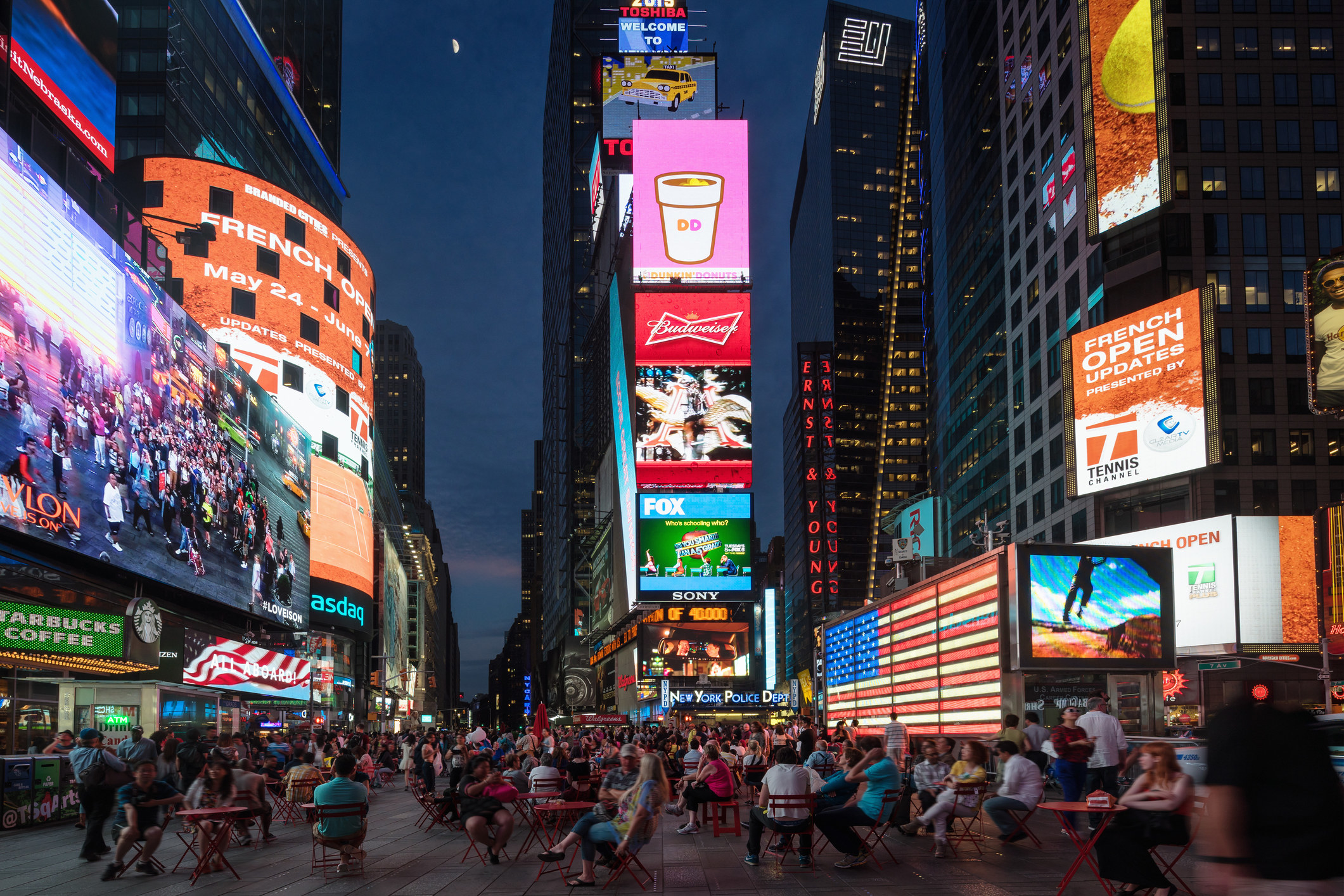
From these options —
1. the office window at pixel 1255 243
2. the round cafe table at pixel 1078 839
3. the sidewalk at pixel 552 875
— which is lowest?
the sidewalk at pixel 552 875

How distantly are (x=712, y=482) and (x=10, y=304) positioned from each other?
50.2m

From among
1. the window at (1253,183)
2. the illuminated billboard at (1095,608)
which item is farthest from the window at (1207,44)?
the illuminated billboard at (1095,608)

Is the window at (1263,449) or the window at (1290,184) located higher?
the window at (1290,184)

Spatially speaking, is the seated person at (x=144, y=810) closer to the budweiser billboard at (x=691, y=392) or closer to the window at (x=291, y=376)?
the window at (x=291, y=376)

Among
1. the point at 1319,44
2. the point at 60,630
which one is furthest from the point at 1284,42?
the point at 60,630

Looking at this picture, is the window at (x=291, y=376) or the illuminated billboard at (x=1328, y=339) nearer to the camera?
the illuminated billboard at (x=1328, y=339)

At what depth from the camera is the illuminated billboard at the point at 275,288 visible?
5400 centimetres

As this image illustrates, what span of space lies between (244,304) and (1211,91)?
5213cm

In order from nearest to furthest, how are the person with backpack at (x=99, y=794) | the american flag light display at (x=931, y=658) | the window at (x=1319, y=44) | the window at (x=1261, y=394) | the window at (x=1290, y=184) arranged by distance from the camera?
the person with backpack at (x=99, y=794)
the american flag light display at (x=931, y=658)
the window at (x=1261, y=394)
the window at (x=1290, y=184)
the window at (x=1319, y=44)

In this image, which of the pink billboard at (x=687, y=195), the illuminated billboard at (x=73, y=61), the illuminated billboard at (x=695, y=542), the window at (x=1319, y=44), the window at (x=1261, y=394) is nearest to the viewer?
the illuminated billboard at (x=73, y=61)

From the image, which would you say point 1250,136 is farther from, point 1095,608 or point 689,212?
point 1095,608

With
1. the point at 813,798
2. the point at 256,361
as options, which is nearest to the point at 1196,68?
the point at 256,361

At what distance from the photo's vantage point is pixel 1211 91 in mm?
60094

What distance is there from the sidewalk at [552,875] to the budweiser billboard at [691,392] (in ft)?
177
